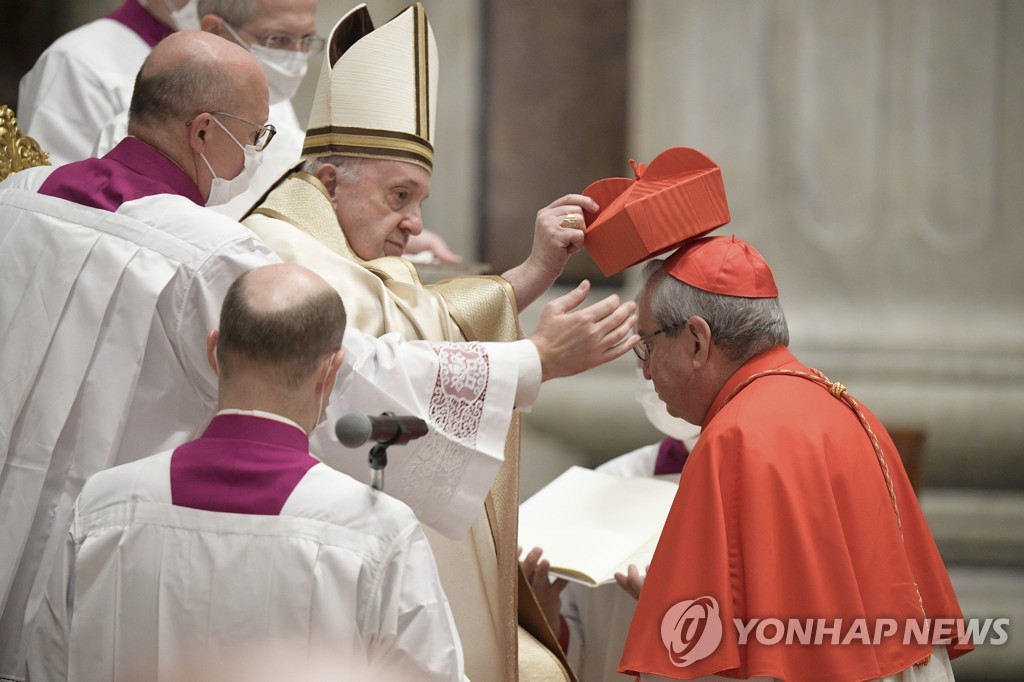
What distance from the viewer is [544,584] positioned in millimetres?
3525

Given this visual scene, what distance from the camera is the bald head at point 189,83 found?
105 inches

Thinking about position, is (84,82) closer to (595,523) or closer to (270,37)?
(270,37)

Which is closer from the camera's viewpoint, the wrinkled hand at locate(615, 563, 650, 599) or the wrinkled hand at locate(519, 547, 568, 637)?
the wrinkled hand at locate(615, 563, 650, 599)

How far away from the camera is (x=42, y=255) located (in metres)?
2.54

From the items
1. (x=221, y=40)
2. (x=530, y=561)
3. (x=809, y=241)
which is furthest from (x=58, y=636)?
(x=809, y=241)

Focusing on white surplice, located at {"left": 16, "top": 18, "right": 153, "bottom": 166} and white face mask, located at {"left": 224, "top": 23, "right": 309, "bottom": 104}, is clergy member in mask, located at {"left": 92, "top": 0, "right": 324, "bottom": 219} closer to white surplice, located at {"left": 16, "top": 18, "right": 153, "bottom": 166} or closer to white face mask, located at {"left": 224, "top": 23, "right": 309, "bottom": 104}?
white face mask, located at {"left": 224, "top": 23, "right": 309, "bottom": 104}

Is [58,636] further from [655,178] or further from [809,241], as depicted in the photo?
[809,241]

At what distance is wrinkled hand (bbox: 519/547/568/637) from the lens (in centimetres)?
338

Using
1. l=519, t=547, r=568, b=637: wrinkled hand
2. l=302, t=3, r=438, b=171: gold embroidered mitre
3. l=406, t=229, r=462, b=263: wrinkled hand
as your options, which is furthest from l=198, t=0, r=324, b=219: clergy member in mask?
l=519, t=547, r=568, b=637: wrinkled hand

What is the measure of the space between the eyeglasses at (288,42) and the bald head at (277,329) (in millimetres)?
2417

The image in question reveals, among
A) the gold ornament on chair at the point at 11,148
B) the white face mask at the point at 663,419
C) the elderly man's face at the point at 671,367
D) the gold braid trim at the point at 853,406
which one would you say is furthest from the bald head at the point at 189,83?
the white face mask at the point at 663,419

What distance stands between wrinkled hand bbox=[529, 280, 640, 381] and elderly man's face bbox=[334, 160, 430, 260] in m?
0.52

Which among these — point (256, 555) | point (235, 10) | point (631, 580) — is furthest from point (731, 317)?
point (235, 10)

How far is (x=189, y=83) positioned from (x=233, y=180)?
25 cm
